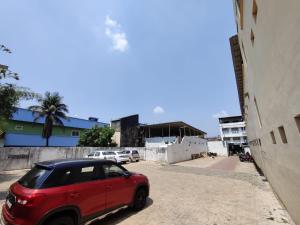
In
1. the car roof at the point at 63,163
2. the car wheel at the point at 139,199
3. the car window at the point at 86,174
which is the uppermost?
the car roof at the point at 63,163

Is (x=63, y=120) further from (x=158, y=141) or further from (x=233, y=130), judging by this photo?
(x=233, y=130)

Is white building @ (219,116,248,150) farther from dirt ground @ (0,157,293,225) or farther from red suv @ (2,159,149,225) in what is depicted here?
red suv @ (2,159,149,225)

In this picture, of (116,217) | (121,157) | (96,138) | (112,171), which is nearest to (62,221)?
(112,171)

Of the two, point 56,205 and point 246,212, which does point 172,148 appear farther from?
point 56,205

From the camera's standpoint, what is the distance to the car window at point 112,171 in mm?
5270

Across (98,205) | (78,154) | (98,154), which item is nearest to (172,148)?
(98,154)

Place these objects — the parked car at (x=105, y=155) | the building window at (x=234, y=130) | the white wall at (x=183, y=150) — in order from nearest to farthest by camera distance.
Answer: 1. the parked car at (x=105, y=155)
2. the white wall at (x=183, y=150)
3. the building window at (x=234, y=130)

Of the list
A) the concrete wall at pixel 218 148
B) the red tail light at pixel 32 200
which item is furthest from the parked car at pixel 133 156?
the concrete wall at pixel 218 148

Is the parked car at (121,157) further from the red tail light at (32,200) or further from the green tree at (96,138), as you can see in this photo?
the red tail light at (32,200)

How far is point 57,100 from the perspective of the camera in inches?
1161

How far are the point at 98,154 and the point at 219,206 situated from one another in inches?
683

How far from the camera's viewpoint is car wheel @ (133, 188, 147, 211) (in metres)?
6.02

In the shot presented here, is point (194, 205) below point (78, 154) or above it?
below

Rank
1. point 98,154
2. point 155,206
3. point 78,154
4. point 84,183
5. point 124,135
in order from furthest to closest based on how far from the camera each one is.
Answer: point 124,135 → point 78,154 → point 98,154 → point 155,206 → point 84,183
